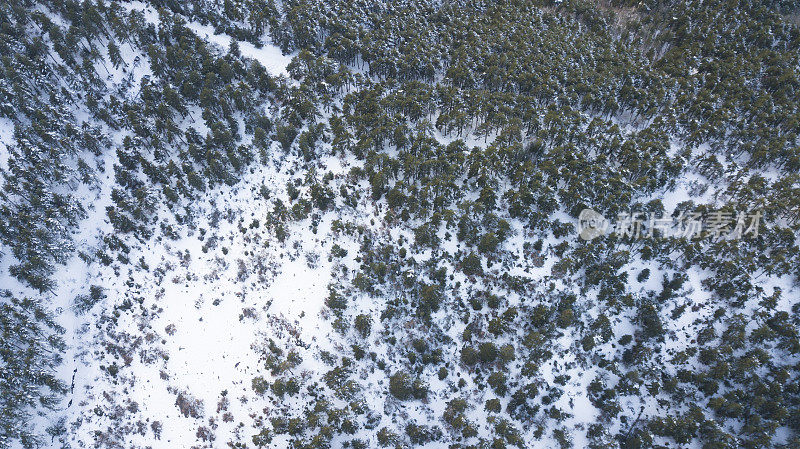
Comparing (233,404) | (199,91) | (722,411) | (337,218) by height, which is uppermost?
(199,91)

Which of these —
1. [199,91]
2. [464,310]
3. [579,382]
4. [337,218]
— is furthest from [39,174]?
[579,382]

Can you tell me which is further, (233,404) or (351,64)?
(351,64)

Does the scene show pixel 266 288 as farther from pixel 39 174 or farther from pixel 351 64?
pixel 351 64

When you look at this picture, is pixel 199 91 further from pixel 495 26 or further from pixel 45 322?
pixel 495 26

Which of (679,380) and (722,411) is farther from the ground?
(679,380)

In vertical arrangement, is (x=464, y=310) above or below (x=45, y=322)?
above

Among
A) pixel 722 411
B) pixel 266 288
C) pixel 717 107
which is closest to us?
pixel 722 411

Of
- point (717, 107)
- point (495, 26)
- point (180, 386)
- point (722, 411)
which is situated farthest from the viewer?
point (495, 26)

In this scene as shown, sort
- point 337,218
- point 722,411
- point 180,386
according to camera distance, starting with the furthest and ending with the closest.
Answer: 1. point 337,218
2. point 180,386
3. point 722,411

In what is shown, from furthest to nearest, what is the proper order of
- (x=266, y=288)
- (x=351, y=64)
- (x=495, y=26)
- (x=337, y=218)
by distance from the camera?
(x=495, y=26), (x=351, y=64), (x=337, y=218), (x=266, y=288)

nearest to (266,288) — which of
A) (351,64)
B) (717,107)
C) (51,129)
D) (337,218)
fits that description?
Result: (337,218)
